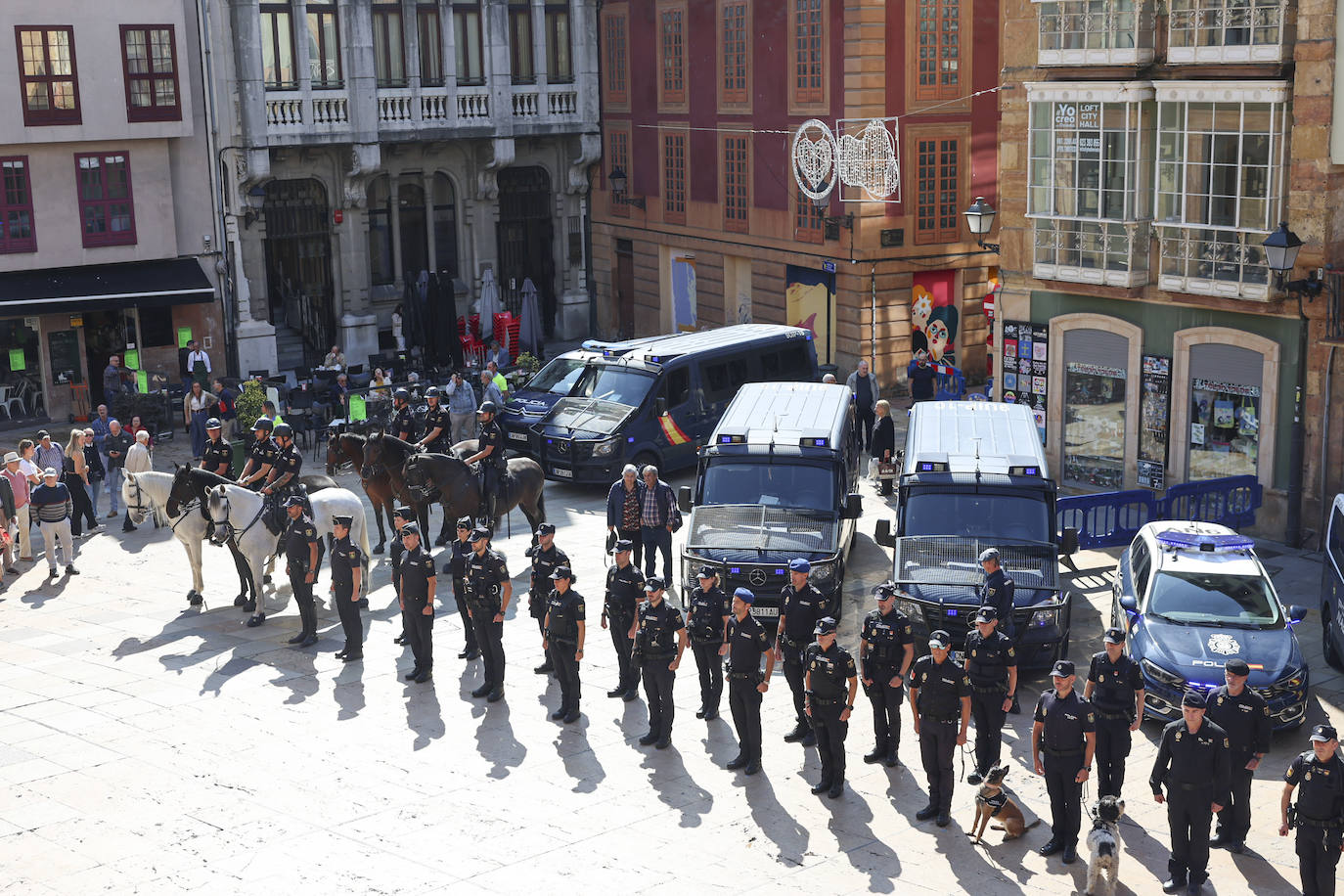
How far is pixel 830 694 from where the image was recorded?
1379 cm

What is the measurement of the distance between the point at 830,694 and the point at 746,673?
97 centimetres

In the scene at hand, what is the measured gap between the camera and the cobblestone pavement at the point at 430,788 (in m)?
12.7

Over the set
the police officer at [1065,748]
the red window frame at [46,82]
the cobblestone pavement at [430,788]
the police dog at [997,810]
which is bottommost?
the cobblestone pavement at [430,788]

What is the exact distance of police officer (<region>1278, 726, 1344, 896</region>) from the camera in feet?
37.9

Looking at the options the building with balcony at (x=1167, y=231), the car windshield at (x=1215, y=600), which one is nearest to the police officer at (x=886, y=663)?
the car windshield at (x=1215, y=600)

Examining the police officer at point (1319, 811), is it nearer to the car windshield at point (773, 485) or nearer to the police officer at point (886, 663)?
the police officer at point (886, 663)

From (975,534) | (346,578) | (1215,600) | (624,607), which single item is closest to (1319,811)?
(1215,600)

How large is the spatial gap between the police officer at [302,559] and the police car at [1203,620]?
30.8 ft

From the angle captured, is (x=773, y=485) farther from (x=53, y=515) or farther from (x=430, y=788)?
(x=53, y=515)

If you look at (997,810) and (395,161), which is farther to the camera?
(395,161)

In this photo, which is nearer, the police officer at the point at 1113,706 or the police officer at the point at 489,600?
the police officer at the point at 1113,706

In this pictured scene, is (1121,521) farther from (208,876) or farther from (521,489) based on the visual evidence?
(208,876)

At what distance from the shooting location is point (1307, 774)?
38.3ft

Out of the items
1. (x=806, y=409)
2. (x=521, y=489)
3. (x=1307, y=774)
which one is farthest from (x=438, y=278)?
(x=1307, y=774)
